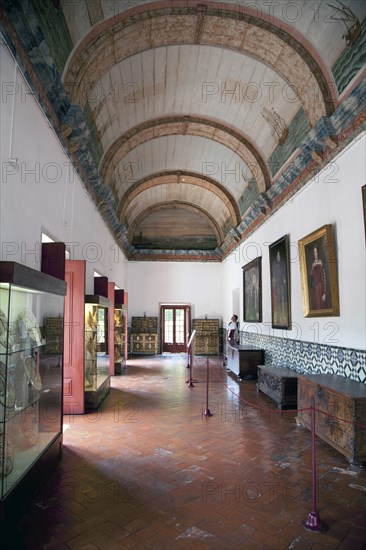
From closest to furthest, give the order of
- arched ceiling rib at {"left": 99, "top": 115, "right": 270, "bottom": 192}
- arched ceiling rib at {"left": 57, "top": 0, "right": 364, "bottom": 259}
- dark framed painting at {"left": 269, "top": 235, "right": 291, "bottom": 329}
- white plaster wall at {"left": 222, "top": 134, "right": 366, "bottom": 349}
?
white plaster wall at {"left": 222, "top": 134, "right": 366, "bottom": 349} → arched ceiling rib at {"left": 57, "top": 0, "right": 364, "bottom": 259} → dark framed painting at {"left": 269, "top": 235, "right": 291, "bottom": 329} → arched ceiling rib at {"left": 99, "top": 115, "right": 270, "bottom": 192}

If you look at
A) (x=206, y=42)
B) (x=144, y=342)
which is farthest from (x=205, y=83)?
(x=144, y=342)

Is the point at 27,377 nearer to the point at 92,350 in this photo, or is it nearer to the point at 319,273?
the point at 92,350

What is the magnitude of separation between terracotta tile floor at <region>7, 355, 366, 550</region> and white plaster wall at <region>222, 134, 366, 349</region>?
1.70m

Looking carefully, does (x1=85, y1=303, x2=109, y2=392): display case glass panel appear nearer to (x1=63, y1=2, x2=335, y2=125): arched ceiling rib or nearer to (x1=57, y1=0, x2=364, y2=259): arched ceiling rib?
(x1=57, y1=0, x2=364, y2=259): arched ceiling rib

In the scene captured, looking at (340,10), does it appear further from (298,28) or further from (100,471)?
(100,471)

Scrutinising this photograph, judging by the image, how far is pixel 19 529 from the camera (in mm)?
3082

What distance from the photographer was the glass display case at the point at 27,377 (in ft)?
10.1

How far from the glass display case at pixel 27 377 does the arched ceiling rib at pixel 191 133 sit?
652 centimetres

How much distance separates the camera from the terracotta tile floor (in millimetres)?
2979

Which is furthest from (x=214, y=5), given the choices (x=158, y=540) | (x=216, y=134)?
(x=158, y=540)

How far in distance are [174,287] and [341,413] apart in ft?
46.6

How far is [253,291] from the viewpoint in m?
12.1

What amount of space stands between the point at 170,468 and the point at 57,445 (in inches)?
56.9

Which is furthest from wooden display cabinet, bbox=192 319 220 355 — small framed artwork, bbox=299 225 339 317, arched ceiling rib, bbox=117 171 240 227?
small framed artwork, bbox=299 225 339 317
